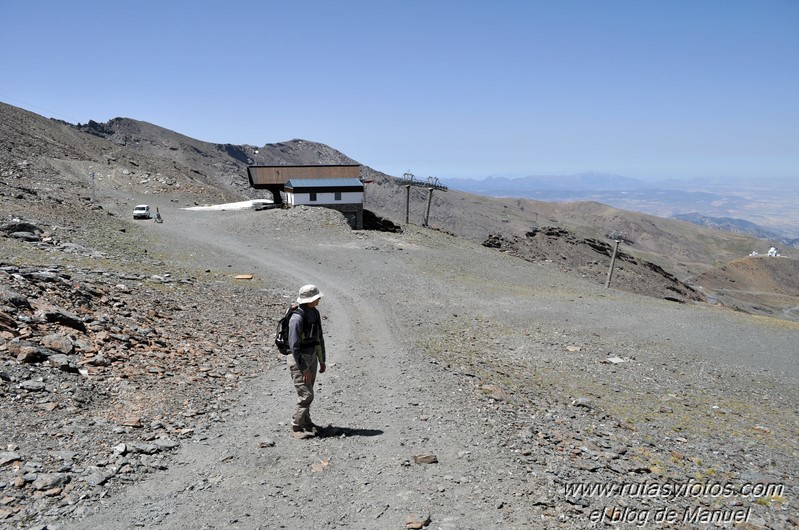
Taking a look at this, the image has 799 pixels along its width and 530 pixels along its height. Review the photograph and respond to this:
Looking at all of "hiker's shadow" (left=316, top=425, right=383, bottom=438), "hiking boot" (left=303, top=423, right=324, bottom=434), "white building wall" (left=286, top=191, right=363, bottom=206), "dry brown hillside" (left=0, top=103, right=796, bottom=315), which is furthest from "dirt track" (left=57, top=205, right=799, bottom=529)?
"white building wall" (left=286, top=191, right=363, bottom=206)

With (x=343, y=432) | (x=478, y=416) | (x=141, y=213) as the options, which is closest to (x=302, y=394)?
(x=343, y=432)

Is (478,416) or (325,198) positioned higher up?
(325,198)

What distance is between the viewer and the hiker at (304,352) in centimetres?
842

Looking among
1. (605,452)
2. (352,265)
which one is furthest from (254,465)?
(352,265)

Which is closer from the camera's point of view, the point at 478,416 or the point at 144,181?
the point at 478,416

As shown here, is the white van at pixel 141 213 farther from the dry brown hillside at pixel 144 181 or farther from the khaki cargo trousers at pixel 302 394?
the khaki cargo trousers at pixel 302 394

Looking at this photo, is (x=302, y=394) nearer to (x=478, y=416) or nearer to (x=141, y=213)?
(x=478, y=416)

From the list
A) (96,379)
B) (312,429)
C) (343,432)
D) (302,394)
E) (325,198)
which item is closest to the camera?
(302,394)

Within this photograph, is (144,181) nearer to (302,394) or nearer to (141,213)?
(141,213)

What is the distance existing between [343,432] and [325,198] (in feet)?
133

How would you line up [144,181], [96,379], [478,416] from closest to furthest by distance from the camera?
[96,379] < [478,416] < [144,181]

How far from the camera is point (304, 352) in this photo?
8555 millimetres

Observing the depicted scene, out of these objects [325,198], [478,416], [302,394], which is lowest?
[478,416]

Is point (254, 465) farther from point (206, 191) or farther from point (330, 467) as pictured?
point (206, 191)
